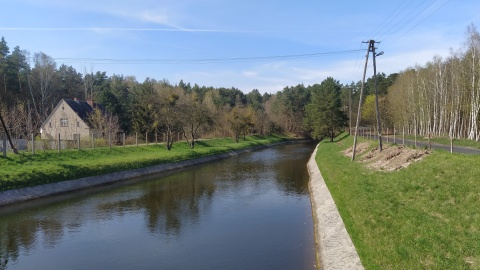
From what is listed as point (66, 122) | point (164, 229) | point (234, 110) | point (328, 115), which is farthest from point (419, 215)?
point (234, 110)

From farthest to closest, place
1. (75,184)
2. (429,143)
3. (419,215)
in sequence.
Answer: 1. (75,184)
2. (429,143)
3. (419,215)

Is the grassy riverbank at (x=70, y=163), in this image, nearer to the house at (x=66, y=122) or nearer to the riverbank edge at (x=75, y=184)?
the riverbank edge at (x=75, y=184)

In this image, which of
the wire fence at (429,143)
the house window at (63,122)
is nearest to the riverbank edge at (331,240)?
the wire fence at (429,143)

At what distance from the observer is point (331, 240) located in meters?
15.0

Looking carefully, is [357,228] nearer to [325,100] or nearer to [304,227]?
[304,227]

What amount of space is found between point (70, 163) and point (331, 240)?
84.3ft

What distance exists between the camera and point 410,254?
1042 cm

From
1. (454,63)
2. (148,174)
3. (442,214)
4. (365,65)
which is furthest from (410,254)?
(454,63)

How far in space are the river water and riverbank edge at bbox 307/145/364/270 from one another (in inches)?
19.4

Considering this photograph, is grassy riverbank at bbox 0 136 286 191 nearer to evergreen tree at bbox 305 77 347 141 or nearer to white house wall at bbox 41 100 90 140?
white house wall at bbox 41 100 90 140

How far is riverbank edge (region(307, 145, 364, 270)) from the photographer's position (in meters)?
12.4

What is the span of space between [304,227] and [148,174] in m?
23.4

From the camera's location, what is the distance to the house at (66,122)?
60.9 meters

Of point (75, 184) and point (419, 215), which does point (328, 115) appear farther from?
point (419, 215)
